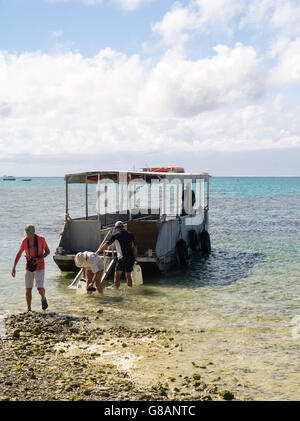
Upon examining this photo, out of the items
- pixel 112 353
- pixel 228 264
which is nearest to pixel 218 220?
pixel 228 264

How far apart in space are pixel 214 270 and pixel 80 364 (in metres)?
9.20

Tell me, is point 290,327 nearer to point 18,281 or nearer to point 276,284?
point 276,284

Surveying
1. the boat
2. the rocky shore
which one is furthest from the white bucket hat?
the rocky shore

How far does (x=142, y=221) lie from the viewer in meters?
13.7

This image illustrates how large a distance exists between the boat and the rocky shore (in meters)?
4.58

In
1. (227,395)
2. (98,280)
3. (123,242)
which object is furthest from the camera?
(123,242)

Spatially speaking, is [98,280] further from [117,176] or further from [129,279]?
[117,176]

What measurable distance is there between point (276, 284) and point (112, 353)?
23.7 feet

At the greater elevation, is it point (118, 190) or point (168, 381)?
point (118, 190)

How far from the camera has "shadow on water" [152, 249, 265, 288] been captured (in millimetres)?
13500

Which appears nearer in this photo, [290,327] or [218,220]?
[290,327]

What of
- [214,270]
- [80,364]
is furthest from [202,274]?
[80,364]

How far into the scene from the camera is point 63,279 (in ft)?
45.8
